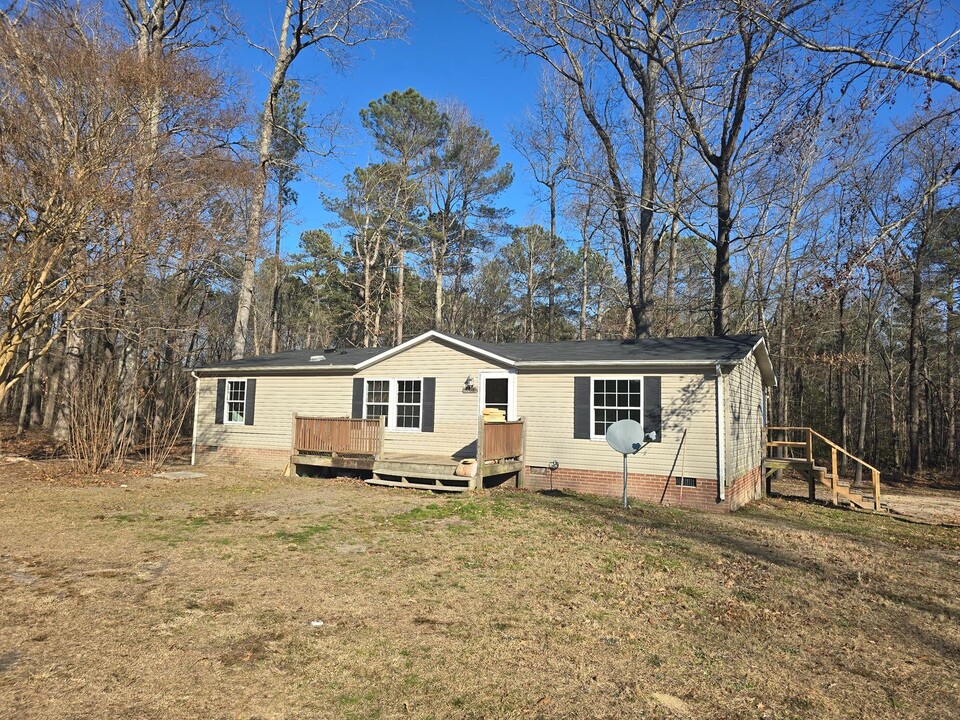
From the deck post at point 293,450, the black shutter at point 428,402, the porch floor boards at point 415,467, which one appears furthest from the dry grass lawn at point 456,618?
the black shutter at point 428,402

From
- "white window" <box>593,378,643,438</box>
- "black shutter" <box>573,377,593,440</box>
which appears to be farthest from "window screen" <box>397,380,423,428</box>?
"white window" <box>593,378,643,438</box>

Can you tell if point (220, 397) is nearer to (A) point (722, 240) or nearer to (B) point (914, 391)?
(A) point (722, 240)

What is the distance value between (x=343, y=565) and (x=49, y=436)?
20.8m

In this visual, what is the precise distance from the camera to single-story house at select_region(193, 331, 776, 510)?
11.1 metres

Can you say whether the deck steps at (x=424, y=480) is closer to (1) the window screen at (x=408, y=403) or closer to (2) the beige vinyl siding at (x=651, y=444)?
(1) the window screen at (x=408, y=403)

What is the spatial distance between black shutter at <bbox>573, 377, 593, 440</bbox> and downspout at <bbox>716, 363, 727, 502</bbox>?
2458 mm

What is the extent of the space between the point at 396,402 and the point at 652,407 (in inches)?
236

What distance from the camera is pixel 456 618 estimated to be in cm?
457

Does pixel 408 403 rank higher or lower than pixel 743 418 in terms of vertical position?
higher

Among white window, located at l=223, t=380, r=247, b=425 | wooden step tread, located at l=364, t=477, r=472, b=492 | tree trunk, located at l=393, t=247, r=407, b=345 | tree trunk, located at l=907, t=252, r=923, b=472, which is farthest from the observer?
tree trunk, located at l=393, t=247, r=407, b=345

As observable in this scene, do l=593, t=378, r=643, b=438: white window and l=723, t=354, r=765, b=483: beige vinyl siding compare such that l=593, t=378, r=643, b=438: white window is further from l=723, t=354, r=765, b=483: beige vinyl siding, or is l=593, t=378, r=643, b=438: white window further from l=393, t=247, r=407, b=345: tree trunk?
l=393, t=247, r=407, b=345: tree trunk

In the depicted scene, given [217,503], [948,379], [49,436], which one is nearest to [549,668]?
[217,503]

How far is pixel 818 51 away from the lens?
6.96 m

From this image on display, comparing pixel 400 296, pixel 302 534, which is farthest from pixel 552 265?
pixel 302 534
